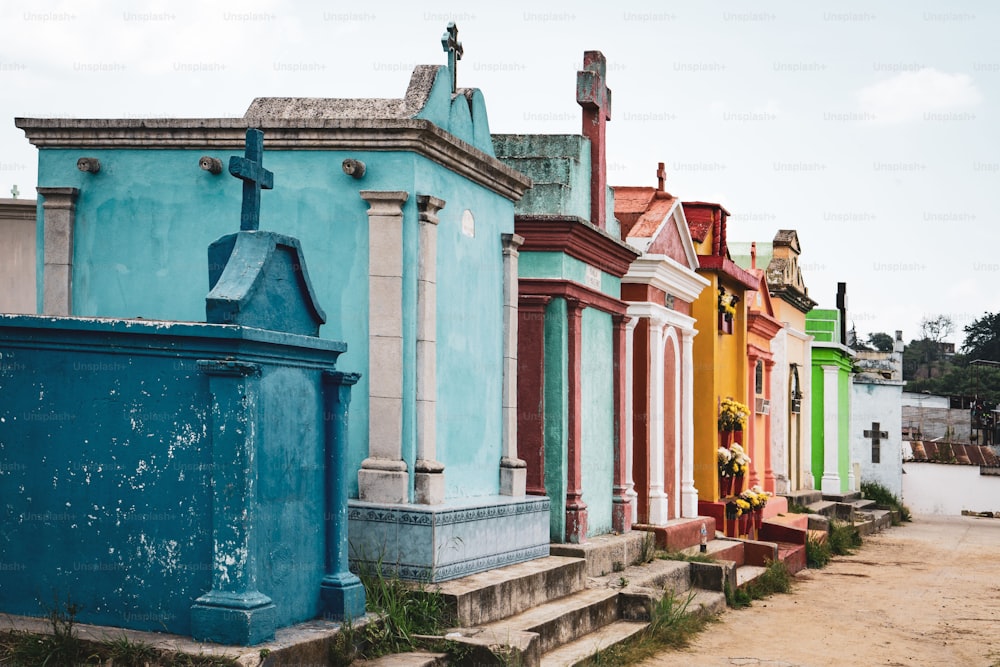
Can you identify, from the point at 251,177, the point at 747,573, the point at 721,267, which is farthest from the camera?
the point at 721,267

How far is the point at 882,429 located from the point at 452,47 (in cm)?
2796

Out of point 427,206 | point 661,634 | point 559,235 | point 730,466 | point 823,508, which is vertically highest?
point 559,235

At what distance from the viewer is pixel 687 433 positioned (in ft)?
57.6

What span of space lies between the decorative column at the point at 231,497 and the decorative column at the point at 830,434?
80.3 feet

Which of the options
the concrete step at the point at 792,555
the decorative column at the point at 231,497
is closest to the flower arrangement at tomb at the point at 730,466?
the concrete step at the point at 792,555

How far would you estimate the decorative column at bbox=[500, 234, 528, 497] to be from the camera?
1161cm

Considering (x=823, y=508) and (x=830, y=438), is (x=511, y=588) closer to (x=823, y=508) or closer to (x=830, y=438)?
(x=823, y=508)

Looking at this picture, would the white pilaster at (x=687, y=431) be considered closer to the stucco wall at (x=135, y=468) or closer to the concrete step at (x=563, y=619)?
the concrete step at (x=563, y=619)

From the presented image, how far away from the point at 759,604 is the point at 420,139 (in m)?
8.45

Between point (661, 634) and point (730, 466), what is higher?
point (730, 466)

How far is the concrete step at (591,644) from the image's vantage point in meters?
9.79

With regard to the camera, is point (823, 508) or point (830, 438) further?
A: point (830, 438)

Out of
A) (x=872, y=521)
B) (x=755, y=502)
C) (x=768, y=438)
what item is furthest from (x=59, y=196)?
(x=872, y=521)

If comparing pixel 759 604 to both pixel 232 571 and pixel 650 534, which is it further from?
pixel 232 571
